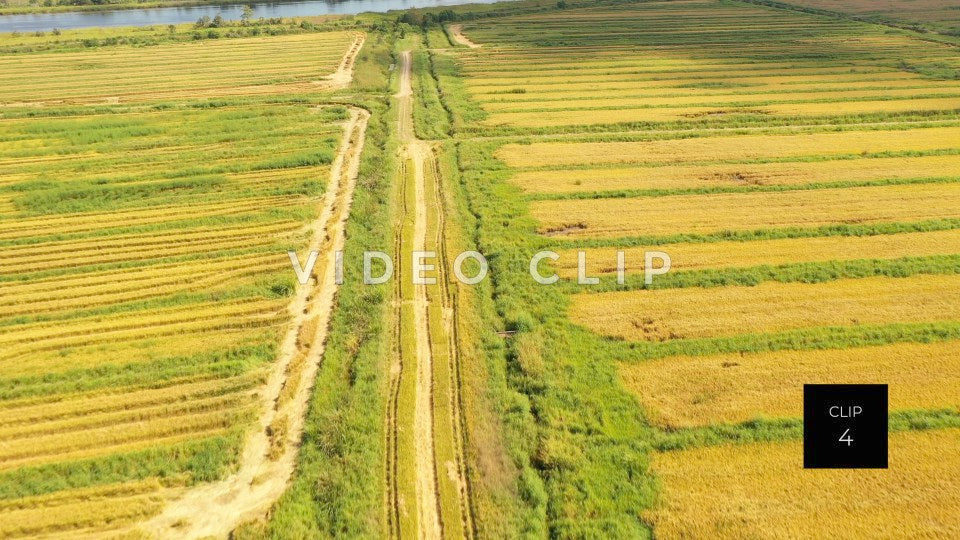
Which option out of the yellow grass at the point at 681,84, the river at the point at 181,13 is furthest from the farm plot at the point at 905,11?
the river at the point at 181,13

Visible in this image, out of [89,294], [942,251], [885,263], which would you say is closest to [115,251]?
[89,294]

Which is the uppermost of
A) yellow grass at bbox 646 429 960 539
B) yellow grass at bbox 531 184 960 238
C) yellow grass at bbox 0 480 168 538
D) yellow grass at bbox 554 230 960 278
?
yellow grass at bbox 531 184 960 238

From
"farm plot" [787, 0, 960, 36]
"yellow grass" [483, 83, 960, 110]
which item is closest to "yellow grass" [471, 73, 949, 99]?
"yellow grass" [483, 83, 960, 110]

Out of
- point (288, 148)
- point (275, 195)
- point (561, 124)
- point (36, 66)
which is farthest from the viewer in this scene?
point (36, 66)

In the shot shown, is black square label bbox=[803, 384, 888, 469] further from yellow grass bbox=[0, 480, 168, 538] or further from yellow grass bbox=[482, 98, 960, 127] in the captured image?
yellow grass bbox=[482, 98, 960, 127]

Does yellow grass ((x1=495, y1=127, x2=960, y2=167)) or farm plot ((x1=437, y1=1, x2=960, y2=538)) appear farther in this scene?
yellow grass ((x1=495, y1=127, x2=960, y2=167))

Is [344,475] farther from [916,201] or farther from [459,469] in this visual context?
[916,201]
